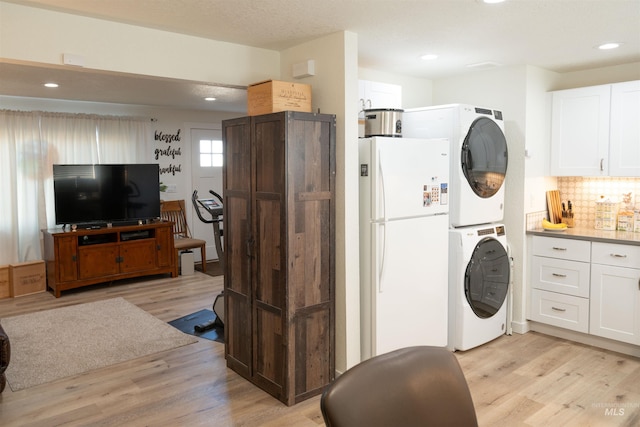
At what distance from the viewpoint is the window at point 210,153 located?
776cm

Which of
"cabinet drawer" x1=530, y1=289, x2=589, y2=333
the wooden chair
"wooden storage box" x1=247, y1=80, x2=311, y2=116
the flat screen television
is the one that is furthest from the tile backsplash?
the flat screen television

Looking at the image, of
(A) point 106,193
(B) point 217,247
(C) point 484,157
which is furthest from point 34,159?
(C) point 484,157

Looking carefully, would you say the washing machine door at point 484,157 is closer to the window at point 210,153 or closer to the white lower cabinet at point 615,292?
the white lower cabinet at point 615,292

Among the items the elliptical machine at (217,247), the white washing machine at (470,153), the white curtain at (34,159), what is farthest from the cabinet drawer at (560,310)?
the white curtain at (34,159)

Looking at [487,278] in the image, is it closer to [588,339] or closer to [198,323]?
[588,339]

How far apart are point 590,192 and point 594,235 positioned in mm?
721

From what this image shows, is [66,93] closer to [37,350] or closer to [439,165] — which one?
[37,350]

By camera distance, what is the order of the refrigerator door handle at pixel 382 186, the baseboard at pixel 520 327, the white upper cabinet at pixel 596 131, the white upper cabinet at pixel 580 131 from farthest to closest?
the baseboard at pixel 520 327, the white upper cabinet at pixel 580 131, the white upper cabinet at pixel 596 131, the refrigerator door handle at pixel 382 186

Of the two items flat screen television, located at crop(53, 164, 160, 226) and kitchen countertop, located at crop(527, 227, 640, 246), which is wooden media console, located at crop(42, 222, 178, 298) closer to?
flat screen television, located at crop(53, 164, 160, 226)

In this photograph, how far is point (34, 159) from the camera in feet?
20.1

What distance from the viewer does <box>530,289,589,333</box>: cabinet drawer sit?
13.1ft

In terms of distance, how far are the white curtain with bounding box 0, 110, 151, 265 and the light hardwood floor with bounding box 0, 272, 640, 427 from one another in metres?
3.32

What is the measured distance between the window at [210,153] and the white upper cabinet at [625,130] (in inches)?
220

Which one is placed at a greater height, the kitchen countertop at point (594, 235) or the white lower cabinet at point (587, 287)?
the kitchen countertop at point (594, 235)
